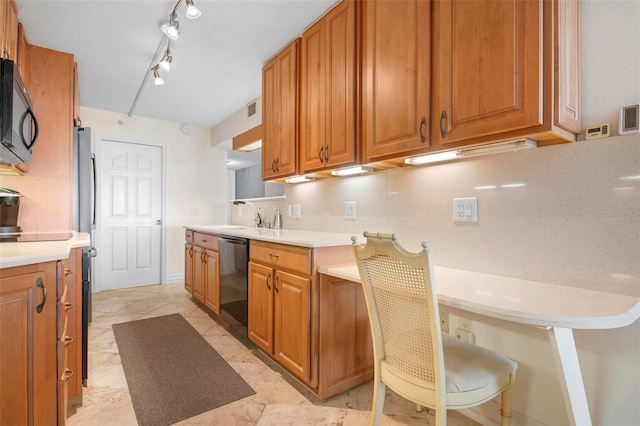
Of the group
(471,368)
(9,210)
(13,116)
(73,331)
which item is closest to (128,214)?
(9,210)

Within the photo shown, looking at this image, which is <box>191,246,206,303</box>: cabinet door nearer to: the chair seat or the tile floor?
the tile floor

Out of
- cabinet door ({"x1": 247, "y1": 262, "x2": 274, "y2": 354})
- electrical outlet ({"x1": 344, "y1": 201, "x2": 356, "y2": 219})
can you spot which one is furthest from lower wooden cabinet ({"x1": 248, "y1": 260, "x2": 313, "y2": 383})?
electrical outlet ({"x1": 344, "y1": 201, "x2": 356, "y2": 219})

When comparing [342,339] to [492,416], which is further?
[342,339]

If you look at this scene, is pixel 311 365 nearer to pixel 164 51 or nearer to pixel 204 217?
pixel 164 51

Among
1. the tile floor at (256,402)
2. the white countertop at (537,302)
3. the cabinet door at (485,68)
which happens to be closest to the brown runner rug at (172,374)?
the tile floor at (256,402)

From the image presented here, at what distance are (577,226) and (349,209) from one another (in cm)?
139

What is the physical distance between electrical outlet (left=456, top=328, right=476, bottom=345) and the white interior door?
172 inches

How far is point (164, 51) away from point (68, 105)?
34.8 inches

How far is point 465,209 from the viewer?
1.67 m

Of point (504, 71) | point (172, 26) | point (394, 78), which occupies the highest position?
point (172, 26)

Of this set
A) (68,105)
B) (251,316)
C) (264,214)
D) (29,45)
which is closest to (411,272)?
(251,316)

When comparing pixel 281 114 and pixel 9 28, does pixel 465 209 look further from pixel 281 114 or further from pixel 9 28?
pixel 9 28

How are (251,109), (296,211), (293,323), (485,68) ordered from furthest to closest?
(251,109) → (296,211) → (293,323) → (485,68)

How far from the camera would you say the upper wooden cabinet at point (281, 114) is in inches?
98.5
